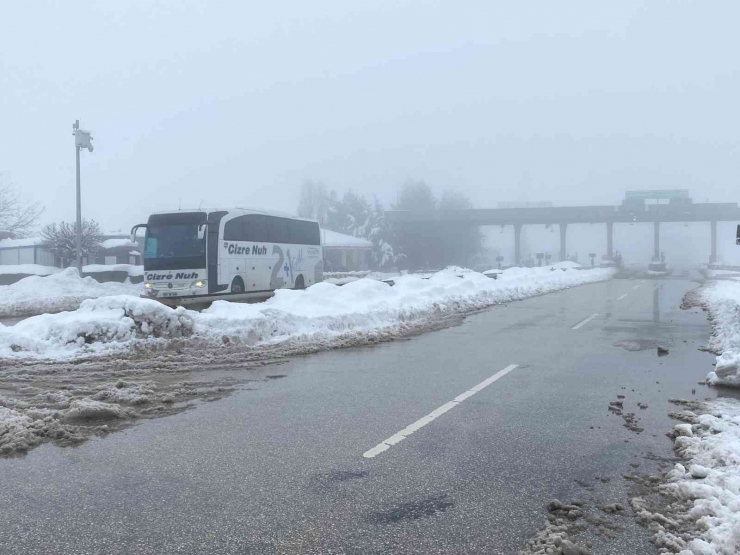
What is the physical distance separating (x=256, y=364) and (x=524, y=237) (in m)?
149

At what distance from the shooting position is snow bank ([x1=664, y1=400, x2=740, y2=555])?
339cm

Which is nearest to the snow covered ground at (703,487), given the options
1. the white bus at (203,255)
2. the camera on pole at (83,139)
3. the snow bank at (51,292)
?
the white bus at (203,255)

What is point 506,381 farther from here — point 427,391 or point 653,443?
point 653,443

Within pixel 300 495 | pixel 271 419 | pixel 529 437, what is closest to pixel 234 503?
pixel 300 495

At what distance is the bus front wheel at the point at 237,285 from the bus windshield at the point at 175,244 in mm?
1680

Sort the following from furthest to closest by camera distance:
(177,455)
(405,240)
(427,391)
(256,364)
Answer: (405,240) → (256,364) → (427,391) → (177,455)

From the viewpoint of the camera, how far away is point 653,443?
5367 mm

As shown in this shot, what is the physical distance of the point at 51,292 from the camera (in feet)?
83.1

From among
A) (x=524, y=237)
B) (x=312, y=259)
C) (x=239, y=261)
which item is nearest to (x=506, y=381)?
(x=239, y=261)

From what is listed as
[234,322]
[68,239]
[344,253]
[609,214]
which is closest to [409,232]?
[344,253]

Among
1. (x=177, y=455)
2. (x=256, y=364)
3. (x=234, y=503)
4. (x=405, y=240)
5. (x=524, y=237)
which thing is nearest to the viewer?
(x=234, y=503)

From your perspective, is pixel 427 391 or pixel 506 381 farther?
pixel 506 381

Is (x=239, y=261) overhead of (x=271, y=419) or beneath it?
overhead

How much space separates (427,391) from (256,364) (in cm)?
338
